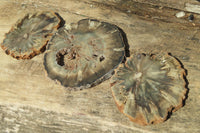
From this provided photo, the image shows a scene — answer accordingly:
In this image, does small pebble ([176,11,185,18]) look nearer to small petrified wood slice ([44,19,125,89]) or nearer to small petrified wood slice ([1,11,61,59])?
small petrified wood slice ([44,19,125,89])

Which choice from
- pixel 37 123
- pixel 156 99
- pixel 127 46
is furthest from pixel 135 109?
pixel 37 123

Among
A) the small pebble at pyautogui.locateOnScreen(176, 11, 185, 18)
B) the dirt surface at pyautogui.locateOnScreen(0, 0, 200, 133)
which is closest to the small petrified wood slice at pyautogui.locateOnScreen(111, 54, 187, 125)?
the dirt surface at pyautogui.locateOnScreen(0, 0, 200, 133)

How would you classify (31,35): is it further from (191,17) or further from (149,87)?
(191,17)

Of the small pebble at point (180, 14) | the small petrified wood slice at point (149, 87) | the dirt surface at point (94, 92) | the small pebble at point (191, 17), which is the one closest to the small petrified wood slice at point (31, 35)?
the dirt surface at point (94, 92)

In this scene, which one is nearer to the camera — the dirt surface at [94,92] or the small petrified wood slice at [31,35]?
the dirt surface at [94,92]

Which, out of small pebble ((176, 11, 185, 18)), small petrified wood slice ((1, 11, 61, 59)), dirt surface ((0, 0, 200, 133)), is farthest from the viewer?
small pebble ((176, 11, 185, 18))

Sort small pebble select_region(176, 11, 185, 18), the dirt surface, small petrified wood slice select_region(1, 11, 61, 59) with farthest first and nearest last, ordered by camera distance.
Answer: small pebble select_region(176, 11, 185, 18), small petrified wood slice select_region(1, 11, 61, 59), the dirt surface

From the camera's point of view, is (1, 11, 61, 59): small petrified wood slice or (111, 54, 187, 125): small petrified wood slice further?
(1, 11, 61, 59): small petrified wood slice

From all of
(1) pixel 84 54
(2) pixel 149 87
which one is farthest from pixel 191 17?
(1) pixel 84 54

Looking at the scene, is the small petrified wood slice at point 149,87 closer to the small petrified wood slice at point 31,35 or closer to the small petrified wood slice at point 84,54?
the small petrified wood slice at point 84,54
